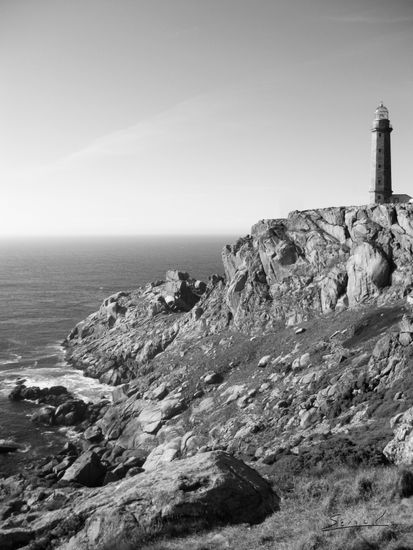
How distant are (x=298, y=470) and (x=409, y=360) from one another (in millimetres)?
17099

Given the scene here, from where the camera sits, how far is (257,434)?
40.5m

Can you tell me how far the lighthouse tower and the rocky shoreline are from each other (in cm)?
1464

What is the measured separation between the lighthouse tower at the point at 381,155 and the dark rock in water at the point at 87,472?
5998 centimetres

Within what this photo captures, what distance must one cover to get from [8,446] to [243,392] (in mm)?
28250

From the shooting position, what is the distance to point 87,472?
40.5m

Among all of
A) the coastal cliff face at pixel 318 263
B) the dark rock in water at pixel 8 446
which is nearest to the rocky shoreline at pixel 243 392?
the coastal cliff face at pixel 318 263

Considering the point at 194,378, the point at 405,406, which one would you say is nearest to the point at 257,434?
the point at 405,406

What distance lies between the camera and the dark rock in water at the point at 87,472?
131ft

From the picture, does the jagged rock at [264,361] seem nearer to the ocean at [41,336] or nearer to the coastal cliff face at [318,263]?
the coastal cliff face at [318,263]

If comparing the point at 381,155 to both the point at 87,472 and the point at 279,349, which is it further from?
the point at 87,472

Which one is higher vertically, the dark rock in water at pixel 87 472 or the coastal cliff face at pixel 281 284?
the coastal cliff face at pixel 281 284

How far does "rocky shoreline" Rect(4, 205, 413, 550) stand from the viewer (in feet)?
70.9

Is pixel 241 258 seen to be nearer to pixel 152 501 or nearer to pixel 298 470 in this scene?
pixel 298 470

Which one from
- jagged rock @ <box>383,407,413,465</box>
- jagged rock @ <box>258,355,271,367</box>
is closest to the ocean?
jagged rock @ <box>258,355,271,367</box>
